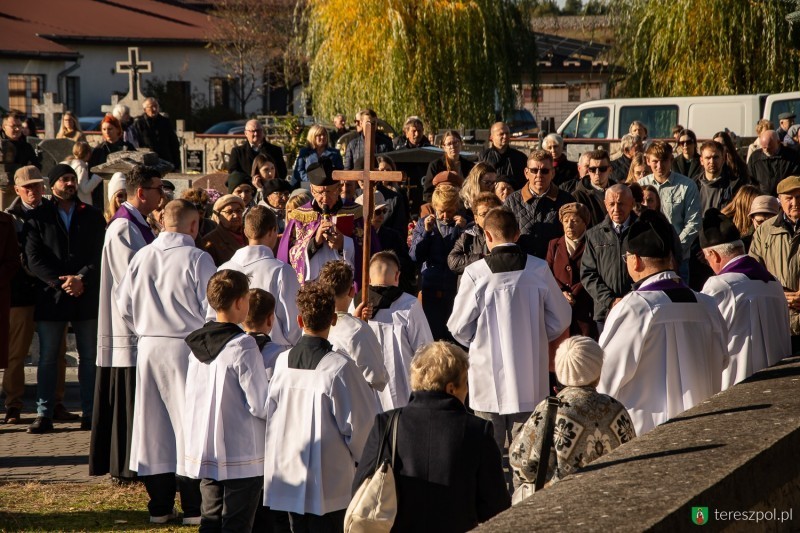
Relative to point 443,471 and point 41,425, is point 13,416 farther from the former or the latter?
point 443,471

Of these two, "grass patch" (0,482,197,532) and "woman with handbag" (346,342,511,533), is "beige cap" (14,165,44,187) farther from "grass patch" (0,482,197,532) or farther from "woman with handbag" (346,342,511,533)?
"woman with handbag" (346,342,511,533)

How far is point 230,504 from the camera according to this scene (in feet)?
21.4

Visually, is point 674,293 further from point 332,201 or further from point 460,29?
point 460,29

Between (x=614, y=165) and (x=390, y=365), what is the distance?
662 centimetres

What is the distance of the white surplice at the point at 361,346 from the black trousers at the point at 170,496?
159 cm

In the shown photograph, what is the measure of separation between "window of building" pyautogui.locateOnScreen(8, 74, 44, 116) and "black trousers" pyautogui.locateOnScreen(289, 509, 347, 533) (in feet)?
147

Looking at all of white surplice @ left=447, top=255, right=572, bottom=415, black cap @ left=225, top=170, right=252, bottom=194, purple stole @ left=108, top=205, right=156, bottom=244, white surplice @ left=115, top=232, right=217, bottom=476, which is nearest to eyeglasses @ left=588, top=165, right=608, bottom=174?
white surplice @ left=447, top=255, right=572, bottom=415

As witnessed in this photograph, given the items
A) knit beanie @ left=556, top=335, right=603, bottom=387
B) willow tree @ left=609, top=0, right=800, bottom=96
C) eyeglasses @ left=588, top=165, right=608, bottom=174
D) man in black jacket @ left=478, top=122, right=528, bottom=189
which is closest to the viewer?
knit beanie @ left=556, top=335, right=603, bottom=387

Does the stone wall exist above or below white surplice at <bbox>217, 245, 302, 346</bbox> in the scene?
below

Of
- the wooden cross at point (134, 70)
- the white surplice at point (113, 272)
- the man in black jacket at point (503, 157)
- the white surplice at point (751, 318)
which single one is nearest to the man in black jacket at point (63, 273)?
the white surplice at point (113, 272)

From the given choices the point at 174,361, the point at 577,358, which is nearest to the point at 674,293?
the point at 577,358

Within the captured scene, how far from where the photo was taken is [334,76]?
2770cm

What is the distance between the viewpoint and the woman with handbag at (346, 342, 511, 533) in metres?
4.70

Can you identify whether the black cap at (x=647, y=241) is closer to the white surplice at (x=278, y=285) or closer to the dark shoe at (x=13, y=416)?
the white surplice at (x=278, y=285)
